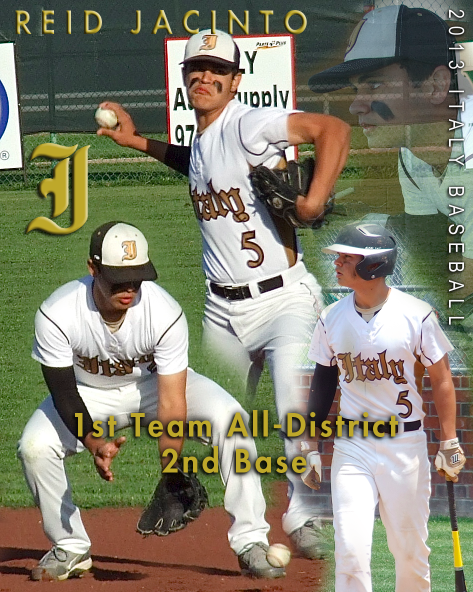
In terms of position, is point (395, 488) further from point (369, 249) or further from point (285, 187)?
point (285, 187)

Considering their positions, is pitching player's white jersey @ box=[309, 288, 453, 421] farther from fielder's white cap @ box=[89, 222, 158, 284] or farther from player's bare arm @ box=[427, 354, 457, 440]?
fielder's white cap @ box=[89, 222, 158, 284]

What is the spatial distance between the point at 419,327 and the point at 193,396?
1.03 metres

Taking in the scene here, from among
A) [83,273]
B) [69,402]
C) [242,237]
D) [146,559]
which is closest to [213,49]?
[242,237]

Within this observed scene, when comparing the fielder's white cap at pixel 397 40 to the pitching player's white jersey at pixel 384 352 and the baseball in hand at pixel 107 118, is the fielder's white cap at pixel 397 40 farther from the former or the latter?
the pitching player's white jersey at pixel 384 352

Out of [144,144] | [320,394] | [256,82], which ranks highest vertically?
[256,82]

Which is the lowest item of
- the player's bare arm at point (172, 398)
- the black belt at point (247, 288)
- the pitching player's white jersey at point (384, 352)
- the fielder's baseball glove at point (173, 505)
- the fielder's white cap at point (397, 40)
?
the fielder's baseball glove at point (173, 505)

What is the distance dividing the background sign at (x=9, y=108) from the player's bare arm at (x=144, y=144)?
2.79m

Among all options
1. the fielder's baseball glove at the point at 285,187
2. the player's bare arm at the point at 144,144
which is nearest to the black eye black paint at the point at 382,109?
the player's bare arm at the point at 144,144

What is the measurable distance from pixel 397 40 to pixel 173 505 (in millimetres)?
2491

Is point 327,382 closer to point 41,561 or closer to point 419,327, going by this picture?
point 419,327

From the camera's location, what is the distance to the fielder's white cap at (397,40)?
474 cm

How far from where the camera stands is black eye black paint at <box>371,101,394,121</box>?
223 inches

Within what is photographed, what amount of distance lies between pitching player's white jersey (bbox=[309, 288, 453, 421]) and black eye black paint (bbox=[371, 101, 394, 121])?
9.40 ft

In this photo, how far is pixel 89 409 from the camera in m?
3.63
